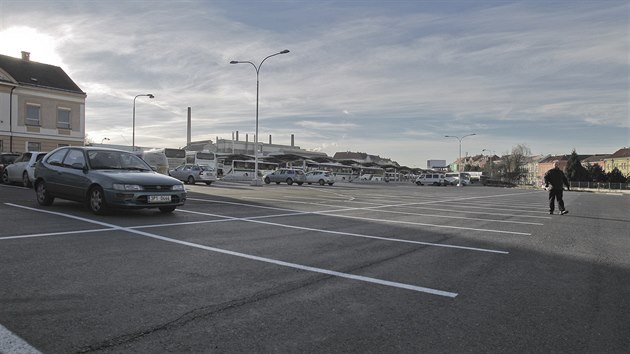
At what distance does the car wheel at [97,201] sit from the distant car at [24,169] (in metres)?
9.78

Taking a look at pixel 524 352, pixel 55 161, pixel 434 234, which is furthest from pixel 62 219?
pixel 524 352

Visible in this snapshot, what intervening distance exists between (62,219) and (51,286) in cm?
507

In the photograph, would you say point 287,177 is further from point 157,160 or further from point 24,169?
point 24,169

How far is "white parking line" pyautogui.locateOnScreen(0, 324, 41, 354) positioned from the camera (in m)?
2.83

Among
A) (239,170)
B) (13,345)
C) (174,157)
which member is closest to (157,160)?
(174,157)

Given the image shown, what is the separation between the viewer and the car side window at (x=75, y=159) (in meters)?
9.88

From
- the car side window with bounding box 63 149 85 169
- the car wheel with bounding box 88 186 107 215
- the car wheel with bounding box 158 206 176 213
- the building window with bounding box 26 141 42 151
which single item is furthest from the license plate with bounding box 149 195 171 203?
the building window with bounding box 26 141 42 151

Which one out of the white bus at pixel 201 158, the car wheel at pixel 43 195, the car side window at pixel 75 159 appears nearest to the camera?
the car side window at pixel 75 159

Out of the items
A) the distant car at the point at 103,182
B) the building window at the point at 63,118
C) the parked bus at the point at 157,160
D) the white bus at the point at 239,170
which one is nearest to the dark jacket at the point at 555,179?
the distant car at the point at 103,182

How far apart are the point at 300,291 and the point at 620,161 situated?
157192 mm

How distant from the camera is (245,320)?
350 centimetres

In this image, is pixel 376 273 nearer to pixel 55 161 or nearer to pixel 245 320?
pixel 245 320

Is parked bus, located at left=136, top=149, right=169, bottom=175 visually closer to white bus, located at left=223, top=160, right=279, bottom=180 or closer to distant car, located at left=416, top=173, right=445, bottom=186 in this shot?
white bus, located at left=223, top=160, right=279, bottom=180

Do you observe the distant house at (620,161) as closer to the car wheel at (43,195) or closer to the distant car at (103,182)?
the distant car at (103,182)
